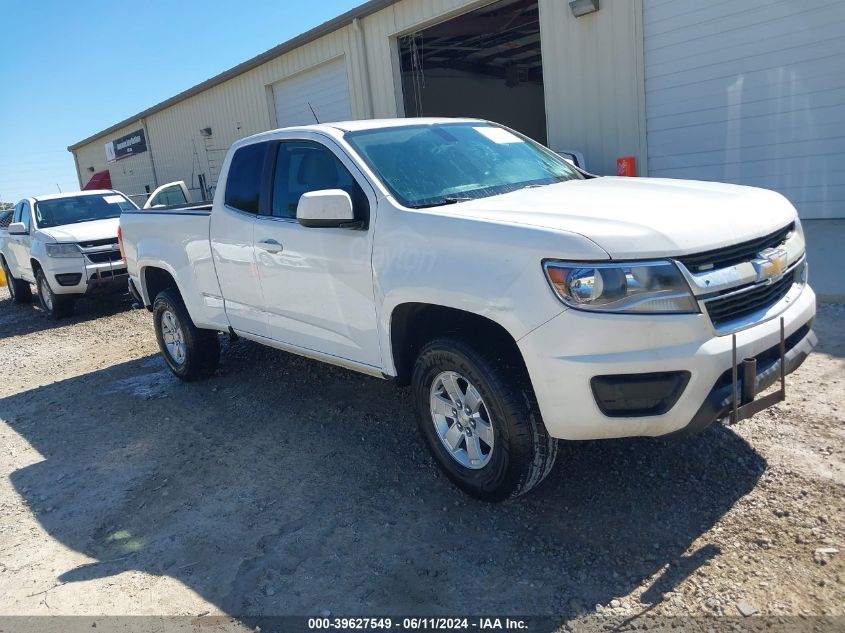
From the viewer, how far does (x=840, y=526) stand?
117 inches

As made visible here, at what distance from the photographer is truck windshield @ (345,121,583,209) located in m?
3.80

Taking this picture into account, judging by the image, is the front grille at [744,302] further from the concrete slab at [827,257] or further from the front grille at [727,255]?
the concrete slab at [827,257]

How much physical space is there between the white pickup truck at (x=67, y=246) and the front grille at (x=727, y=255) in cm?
834

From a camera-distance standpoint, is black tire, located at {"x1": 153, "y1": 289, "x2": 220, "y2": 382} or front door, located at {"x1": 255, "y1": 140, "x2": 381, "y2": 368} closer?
front door, located at {"x1": 255, "y1": 140, "x2": 381, "y2": 368}

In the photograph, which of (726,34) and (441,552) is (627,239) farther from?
(726,34)

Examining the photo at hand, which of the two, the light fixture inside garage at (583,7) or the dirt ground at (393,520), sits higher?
the light fixture inside garage at (583,7)

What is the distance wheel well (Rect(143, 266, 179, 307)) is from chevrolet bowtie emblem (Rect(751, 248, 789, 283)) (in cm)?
494

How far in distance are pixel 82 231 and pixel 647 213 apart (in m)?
9.02

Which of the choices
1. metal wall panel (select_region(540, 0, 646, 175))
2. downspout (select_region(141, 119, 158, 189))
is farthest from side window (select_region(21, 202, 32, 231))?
downspout (select_region(141, 119, 158, 189))

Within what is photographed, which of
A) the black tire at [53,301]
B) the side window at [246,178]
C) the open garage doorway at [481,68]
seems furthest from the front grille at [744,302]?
the open garage doorway at [481,68]

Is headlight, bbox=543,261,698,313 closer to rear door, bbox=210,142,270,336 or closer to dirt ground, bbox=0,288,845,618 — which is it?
dirt ground, bbox=0,288,845,618

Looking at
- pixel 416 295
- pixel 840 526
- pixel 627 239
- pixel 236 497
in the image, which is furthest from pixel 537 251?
pixel 236 497

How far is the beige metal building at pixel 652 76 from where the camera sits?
27.1 ft

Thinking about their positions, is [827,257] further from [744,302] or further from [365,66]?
[365,66]
